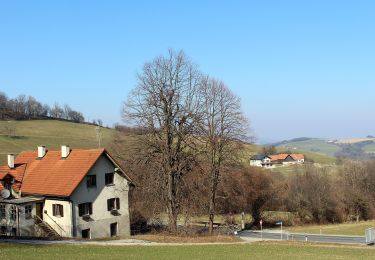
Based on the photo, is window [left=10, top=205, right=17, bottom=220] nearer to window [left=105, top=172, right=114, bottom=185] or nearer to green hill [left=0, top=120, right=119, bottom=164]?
window [left=105, top=172, right=114, bottom=185]

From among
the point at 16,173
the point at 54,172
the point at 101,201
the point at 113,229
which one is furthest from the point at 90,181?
the point at 16,173

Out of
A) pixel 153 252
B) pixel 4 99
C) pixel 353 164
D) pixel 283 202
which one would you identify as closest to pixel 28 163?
pixel 153 252

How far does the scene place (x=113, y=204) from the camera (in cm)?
4872

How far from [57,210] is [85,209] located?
2.61 metres

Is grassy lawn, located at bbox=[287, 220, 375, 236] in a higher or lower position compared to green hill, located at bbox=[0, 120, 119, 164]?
lower

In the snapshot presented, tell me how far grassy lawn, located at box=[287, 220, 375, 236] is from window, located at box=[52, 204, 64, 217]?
34450 millimetres

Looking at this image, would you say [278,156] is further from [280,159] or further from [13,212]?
[13,212]

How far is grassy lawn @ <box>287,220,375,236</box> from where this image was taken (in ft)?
202

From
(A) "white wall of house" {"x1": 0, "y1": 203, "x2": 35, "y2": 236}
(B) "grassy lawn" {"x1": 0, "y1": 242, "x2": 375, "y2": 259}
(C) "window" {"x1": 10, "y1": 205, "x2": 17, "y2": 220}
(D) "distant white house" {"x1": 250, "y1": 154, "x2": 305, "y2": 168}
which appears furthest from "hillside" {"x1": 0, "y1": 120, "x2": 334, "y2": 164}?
(B) "grassy lawn" {"x1": 0, "y1": 242, "x2": 375, "y2": 259}

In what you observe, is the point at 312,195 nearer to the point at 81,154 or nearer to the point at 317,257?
the point at 81,154

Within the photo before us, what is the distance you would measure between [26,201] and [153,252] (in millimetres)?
20192

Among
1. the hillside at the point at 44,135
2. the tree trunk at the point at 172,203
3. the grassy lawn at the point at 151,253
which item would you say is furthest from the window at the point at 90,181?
the hillside at the point at 44,135

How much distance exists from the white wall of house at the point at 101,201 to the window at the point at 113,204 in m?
0.34

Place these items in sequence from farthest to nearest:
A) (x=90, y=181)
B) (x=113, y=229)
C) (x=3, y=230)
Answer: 1. (x=113, y=229)
2. (x=90, y=181)
3. (x=3, y=230)
